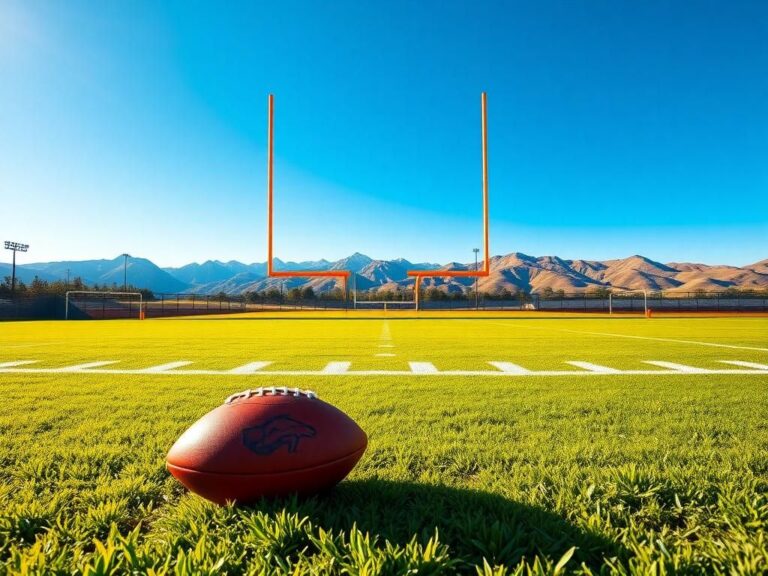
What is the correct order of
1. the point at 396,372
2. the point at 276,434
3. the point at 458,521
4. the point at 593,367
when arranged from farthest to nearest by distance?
the point at 593,367, the point at 396,372, the point at 276,434, the point at 458,521

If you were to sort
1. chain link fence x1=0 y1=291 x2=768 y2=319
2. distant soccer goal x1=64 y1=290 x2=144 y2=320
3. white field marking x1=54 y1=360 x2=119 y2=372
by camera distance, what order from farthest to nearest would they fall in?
1. chain link fence x1=0 y1=291 x2=768 y2=319
2. distant soccer goal x1=64 y1=290 x2=144 y2=320
3. white field marking x1=54 y1=360 x2=119 y2=372

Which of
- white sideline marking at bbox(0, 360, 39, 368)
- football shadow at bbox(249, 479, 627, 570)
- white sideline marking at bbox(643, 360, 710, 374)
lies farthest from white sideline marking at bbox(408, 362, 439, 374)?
white sideline marking at bbox(0, 360, 39, 368)

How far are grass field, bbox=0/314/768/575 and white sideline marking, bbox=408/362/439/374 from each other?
0.77 meters

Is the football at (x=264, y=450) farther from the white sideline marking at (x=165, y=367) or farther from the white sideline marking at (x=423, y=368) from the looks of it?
the white sideline marking at (x=165, y=367)

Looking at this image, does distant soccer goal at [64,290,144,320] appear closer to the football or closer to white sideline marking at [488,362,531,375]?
white sideline marking at [488,362,531,375]

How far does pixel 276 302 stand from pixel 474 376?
53.2m

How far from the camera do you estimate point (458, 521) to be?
194 centimetres

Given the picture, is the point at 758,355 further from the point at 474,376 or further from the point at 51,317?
the point at 51,317

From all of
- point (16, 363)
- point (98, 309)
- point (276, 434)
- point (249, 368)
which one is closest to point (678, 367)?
point (249, 368)

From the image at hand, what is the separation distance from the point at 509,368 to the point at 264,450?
17.0 ft

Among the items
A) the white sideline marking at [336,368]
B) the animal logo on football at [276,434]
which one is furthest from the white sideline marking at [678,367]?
the animal logo on football at [276,434]

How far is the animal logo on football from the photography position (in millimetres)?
2043

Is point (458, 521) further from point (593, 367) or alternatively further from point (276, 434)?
point (593, 367)

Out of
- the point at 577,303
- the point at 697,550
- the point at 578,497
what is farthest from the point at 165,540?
the point at 577,303
